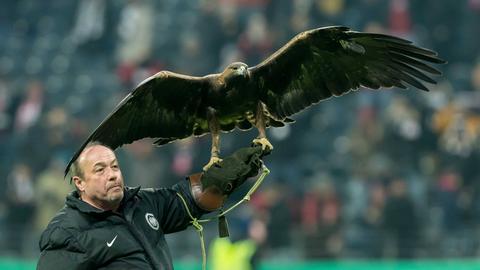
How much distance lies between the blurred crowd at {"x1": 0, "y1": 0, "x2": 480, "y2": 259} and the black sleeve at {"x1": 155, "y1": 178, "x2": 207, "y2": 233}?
179 inches

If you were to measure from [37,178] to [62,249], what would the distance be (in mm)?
7381

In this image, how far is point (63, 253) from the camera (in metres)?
4.67

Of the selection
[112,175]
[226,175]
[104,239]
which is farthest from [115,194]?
[226,175]

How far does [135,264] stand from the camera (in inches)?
186

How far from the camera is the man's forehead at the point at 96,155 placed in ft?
15.8

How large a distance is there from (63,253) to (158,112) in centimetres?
112

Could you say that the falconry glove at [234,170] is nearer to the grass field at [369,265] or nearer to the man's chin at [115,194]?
the man's chin at [115,194]

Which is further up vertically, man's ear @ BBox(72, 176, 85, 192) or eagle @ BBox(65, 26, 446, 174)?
eagle @ BBox(65, 26, 446, 174)

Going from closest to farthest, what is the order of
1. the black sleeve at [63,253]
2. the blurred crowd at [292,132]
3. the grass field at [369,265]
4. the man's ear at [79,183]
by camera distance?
the black sleeve at [63,253], the man's ear at [79,183], the grass field at [369,265], the blurred crowd at [292,132]

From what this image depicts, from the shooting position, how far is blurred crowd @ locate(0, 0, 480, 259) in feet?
34.7

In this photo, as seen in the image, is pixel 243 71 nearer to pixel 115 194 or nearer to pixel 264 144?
pixel 264 144

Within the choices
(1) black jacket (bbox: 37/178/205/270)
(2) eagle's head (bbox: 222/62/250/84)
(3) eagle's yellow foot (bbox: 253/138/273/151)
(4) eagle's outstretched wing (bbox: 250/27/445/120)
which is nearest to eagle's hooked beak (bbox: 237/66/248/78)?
(2) eagle's head (bbox: 222/62/250/84)

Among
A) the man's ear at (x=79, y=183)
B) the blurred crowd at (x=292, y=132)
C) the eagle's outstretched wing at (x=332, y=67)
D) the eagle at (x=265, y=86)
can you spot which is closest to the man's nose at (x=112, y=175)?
the man's ear at (x=79, y=183)

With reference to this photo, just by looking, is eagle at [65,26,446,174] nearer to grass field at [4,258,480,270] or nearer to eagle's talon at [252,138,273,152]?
eagle's talon at [252,138,273,152]
